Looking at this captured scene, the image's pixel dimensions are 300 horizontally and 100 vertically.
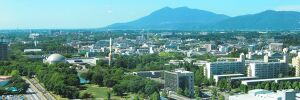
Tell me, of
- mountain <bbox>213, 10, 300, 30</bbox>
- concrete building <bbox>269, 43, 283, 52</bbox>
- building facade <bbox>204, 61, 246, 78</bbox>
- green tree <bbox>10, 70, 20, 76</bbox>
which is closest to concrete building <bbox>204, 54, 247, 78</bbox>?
building facade <bbox>204, 61, 246, 78</bbox>

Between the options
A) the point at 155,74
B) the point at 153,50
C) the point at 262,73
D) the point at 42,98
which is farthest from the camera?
the point at 153,50

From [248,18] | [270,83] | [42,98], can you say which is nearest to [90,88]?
[42,98]

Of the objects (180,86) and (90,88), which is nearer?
(180,86)

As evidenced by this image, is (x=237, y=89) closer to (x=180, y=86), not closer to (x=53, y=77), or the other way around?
(x=180, y=86)

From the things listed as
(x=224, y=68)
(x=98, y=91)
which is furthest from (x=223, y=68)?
(x=98, y=91)

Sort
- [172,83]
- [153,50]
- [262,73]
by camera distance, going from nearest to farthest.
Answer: [172,83] < [262,73] < [153,50]

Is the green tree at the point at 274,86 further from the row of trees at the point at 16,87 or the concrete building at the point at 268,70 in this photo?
the row of trees at the point at 16,87
